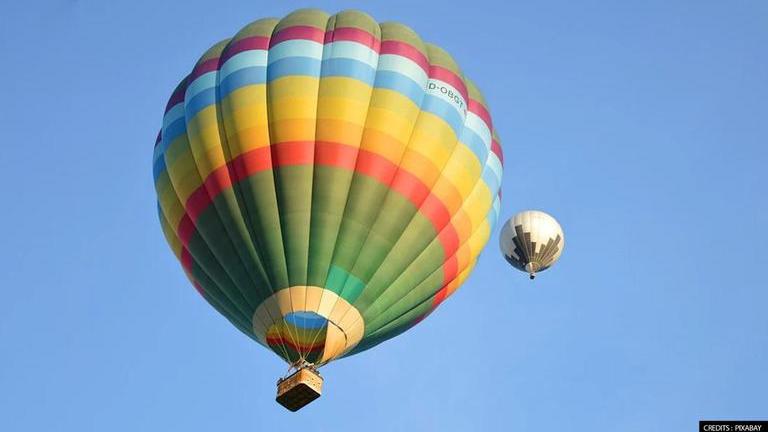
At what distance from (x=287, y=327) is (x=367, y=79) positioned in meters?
5.19

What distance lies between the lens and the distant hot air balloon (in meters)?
30.1

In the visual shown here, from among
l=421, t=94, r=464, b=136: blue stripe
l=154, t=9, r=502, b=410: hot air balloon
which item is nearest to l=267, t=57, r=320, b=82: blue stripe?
l=154, t=9, r=502, b=410: hot air balloon

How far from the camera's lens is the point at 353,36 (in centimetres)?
2409

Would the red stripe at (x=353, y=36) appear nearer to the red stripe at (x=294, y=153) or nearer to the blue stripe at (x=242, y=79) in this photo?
the blue stripe at (x=242, y=79)

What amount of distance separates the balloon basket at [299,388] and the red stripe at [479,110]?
6.76 m

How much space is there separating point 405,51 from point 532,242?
305 inches

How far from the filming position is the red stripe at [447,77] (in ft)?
80.4

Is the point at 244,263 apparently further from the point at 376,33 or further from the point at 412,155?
the point at 376,33

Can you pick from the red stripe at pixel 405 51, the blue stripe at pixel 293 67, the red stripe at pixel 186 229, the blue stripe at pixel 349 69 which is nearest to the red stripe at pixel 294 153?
the blue stripe at pixel 293 67

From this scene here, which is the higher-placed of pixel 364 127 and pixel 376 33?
pixel 376 33

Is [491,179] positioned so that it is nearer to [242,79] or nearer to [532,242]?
[532,242]

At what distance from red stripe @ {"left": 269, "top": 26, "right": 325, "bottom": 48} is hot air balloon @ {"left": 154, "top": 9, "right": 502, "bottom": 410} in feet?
0.13

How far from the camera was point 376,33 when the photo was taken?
24703 mm

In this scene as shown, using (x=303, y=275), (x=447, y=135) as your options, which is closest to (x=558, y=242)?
(x=447, y=135)
